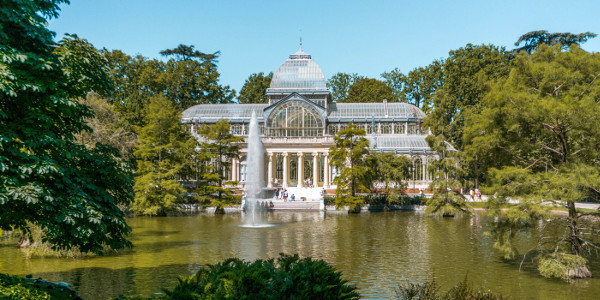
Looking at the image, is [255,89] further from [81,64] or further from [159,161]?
[81,64]

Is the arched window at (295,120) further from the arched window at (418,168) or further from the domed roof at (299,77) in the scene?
the arched window at (418,168)

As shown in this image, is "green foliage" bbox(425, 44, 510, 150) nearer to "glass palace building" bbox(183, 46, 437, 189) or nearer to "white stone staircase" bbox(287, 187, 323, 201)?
"glass palace building" bbox(183, 46, 437, 189)

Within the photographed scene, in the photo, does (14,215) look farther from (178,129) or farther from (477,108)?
(477,108)

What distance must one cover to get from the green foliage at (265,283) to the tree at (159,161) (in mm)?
27681

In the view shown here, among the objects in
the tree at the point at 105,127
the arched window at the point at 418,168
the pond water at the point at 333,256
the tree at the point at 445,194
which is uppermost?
the tree at the point at 105,127

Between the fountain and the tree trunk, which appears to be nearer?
the tree trunk

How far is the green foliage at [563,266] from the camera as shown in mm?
15391

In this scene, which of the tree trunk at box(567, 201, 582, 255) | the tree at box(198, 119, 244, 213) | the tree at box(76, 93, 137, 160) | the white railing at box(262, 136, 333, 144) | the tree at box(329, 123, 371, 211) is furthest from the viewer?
the white railing at box(262, 136, 333, 144)

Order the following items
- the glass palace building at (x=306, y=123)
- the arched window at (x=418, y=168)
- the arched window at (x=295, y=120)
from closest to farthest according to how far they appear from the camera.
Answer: the arched window at (x=418, y=168), the glass palace building at (x=306, y=123), the arched window at (x=295, y=120)

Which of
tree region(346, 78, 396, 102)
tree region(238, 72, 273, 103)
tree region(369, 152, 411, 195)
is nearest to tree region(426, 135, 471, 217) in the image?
tree region(369, 152, 411, 195)

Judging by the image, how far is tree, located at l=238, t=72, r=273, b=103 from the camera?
79625 millimetres

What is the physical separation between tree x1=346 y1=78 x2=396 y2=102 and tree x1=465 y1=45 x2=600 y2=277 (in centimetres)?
5870

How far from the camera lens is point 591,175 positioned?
48.5 feet

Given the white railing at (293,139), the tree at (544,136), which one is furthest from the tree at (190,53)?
the tree at (544,136)
